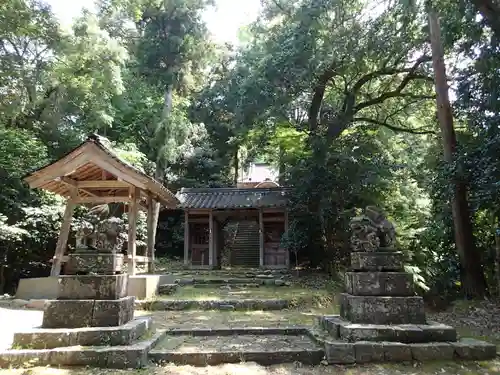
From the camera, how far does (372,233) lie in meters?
5.52

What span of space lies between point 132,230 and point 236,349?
5797 millimetres

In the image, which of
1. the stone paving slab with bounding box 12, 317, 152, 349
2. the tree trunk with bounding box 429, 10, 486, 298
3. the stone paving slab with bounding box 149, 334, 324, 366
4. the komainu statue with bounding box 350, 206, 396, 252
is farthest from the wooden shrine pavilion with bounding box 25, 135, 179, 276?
the tree trunk with bounding box 429, 10, 486, 298

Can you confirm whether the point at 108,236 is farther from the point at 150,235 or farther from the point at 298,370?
the point at 150,235

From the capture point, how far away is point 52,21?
43.3ft

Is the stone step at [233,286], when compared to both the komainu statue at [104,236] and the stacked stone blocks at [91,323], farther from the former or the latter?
the komainu statue at [104,236]

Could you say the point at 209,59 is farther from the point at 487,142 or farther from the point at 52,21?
the point at 487,142

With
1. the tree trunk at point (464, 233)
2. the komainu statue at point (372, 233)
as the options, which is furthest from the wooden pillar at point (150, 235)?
the tree trunk at point (464, 233)

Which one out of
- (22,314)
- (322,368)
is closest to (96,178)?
(22,314)

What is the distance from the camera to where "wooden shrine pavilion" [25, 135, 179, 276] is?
887 centimetres

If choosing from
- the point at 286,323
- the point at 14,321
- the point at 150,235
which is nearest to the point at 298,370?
the point at 286,323

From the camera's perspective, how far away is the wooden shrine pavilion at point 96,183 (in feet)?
29.1

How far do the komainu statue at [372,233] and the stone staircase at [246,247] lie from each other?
48.7ft

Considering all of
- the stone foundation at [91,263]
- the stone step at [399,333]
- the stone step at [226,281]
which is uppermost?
the stone foundation at [91,263]

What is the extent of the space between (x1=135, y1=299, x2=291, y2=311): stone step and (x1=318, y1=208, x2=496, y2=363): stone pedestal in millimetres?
3021
